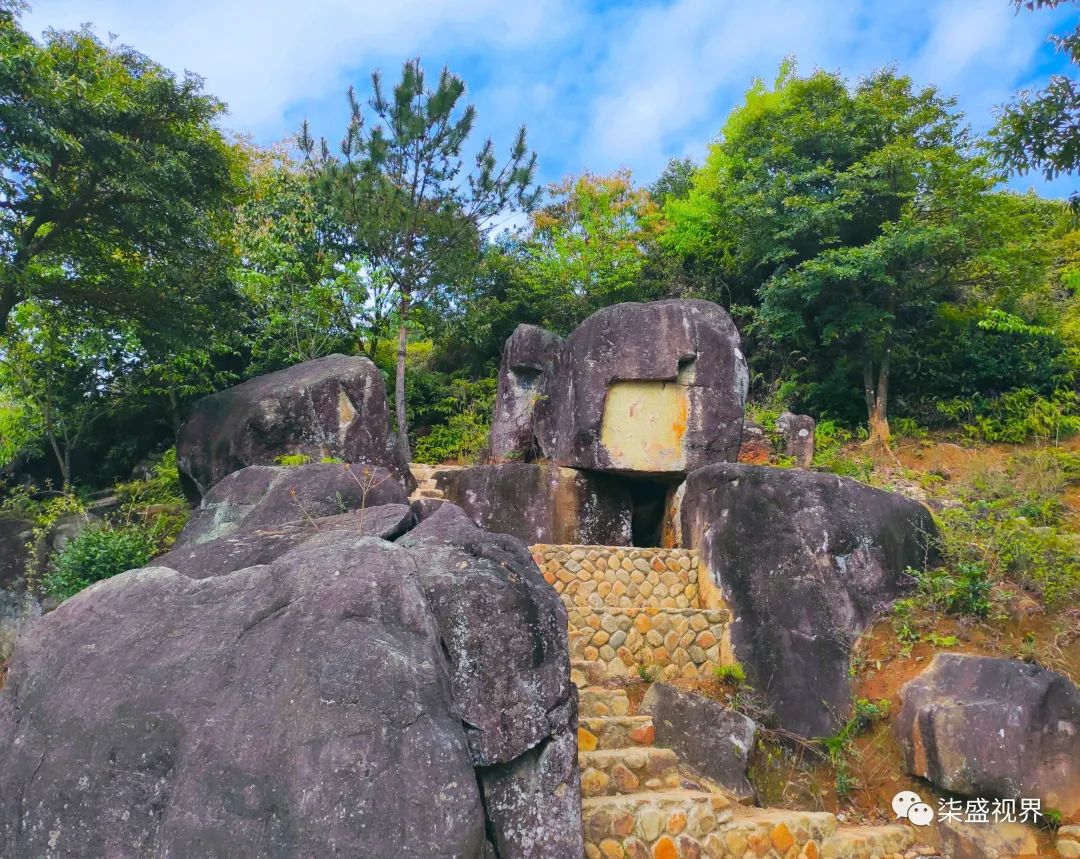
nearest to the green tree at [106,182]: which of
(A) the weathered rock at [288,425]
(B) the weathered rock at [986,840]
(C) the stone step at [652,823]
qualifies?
(A) the weathered rock at [288,425]

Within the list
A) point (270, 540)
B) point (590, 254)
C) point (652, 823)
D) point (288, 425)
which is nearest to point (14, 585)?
point (288, 425)

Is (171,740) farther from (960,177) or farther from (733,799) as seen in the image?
(960,177)

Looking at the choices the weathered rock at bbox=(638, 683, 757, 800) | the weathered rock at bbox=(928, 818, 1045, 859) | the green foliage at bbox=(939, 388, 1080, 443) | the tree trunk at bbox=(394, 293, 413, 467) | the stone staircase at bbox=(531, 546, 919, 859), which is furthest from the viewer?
the tree trunk at bbox=(394, 293, 413, 467)

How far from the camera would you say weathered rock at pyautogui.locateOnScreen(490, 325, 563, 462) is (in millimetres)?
13500

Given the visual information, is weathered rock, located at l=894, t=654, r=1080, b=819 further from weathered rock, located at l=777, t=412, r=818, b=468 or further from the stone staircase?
weathered rock, located at l=777, t=412, r=818, b=468

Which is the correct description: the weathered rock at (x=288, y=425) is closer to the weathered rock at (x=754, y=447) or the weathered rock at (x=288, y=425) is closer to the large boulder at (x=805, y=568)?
the large boulder at (x=805, y=568)

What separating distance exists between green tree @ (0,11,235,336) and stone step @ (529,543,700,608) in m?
6.04

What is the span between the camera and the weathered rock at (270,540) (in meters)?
4.96

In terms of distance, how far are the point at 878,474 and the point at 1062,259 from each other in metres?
8.65

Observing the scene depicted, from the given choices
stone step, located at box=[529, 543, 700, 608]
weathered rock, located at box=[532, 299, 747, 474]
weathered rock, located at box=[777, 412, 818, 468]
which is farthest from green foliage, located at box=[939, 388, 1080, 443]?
stone step, located at box=[529, 543, 700, 608]

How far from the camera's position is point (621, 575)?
9.52m

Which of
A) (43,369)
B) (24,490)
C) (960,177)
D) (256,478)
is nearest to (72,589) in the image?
(256,478)

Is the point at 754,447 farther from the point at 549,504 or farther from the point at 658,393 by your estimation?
the point at 549,504

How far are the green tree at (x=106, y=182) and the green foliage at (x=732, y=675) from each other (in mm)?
8143
